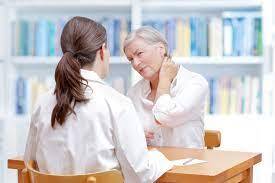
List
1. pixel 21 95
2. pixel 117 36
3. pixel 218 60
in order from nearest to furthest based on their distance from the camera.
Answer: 1. pixel 218 60
2. pixel 117 36
3. pixel 21 95

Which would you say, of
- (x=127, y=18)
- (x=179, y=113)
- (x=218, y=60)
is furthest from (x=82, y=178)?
(x=127, y=18)

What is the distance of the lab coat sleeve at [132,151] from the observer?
6.68 ft

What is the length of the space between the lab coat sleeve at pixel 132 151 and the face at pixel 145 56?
0.98m

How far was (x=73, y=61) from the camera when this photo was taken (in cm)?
208

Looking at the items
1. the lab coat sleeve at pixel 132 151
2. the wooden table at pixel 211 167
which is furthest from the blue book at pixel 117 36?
the lab coat sleeve at pixel 132 151

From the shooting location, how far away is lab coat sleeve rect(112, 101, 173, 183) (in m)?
2.04

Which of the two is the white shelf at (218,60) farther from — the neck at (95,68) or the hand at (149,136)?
the neck at (95,68)

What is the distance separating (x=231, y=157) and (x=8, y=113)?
233 centimetres

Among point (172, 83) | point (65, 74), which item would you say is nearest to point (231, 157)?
point (172, 83)

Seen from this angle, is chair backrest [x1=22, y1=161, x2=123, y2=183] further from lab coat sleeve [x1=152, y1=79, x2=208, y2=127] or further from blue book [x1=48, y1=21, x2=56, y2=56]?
blue book [x1=48, y1=21, x2=56, y2=56]

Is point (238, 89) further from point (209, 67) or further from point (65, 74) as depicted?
point (65, 74)

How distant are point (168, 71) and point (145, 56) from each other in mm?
141

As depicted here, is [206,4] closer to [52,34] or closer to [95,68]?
[52,34]

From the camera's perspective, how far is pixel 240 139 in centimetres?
414
